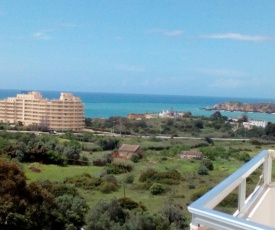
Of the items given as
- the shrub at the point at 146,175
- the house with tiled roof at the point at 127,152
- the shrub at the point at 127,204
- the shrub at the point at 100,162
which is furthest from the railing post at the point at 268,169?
the house with tiled roof at the point at 127,152

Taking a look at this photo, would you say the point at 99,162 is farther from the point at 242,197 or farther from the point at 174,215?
the point at 242,197

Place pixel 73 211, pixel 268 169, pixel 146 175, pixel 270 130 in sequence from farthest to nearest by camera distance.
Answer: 1. pixel 270 130
2. pixel 146 175
3. pixel 73 211
4. pixel 268 169

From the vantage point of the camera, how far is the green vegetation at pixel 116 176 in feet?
25.6

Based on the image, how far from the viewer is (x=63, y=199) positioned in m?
9.84

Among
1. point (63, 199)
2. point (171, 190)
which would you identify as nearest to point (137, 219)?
point (63, 199)

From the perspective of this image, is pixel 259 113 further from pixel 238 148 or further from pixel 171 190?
pixel 171 190

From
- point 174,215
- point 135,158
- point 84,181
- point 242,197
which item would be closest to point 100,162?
point 135,158

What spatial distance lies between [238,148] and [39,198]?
18.2m

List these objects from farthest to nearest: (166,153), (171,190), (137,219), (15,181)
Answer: (166,153), (171,190), (137,219), (15,181)

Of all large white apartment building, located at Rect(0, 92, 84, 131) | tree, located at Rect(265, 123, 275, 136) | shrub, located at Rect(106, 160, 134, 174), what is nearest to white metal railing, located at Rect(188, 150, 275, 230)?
shrub, located at Rect(106, 160, 134, 174)

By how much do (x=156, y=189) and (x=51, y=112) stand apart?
21025mm

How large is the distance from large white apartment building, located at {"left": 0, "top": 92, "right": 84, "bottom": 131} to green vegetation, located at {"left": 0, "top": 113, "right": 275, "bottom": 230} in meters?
2.38

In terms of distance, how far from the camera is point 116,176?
18.1 m

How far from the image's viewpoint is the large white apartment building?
34.3 m
